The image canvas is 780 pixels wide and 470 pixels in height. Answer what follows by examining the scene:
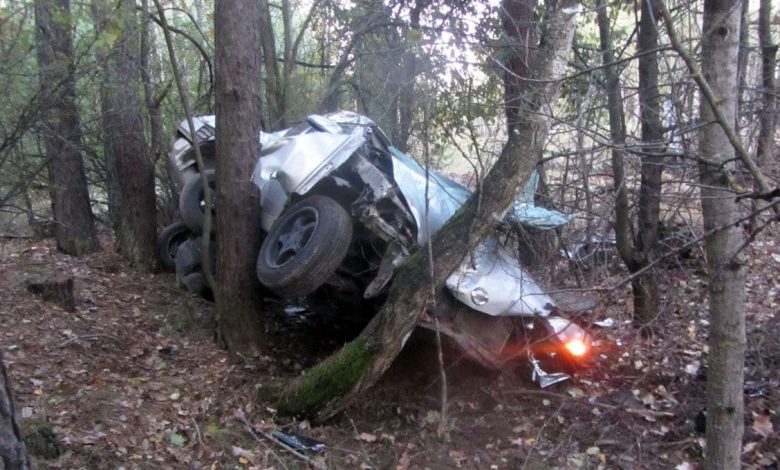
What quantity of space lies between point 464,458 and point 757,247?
3.60 m

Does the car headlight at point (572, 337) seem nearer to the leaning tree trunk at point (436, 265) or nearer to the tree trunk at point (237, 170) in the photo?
the leaning tree trunk at point (436, 265)

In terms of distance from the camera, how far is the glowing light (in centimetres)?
566

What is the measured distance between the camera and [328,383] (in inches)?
207

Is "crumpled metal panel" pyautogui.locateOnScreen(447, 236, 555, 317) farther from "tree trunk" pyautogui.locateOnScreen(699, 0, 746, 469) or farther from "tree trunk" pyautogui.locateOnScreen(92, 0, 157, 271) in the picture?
"tree trunk" pyautogui.locateOnScreen(92, 0, 157, 271)

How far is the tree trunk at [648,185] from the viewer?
6.00 metres

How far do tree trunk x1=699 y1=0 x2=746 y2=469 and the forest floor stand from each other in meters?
0.48

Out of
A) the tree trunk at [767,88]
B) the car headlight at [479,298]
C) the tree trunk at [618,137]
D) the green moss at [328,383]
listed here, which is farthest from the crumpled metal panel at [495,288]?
the tree trunk at [767,88]

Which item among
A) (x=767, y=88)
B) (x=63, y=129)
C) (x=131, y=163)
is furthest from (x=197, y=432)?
(x=767, y=88)

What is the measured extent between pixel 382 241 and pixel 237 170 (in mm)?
1542

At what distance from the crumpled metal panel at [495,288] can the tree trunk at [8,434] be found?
321 cm

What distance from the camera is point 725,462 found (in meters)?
3.87

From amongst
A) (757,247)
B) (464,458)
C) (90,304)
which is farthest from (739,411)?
(90,304)

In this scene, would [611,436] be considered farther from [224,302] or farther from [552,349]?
[224,302]

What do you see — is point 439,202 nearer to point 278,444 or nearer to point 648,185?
point 648,185
